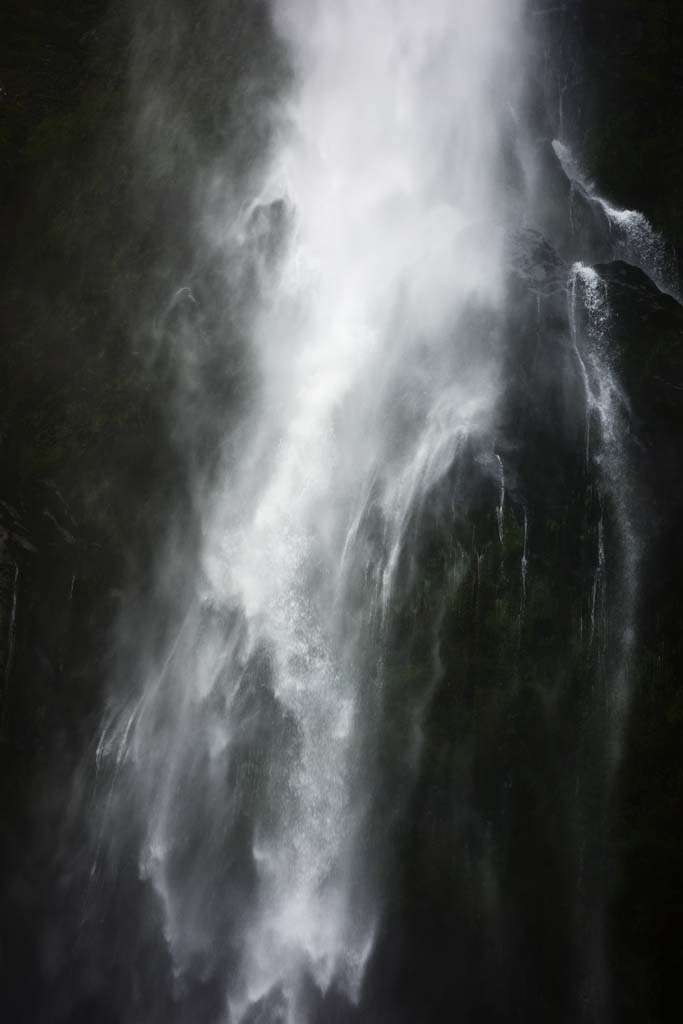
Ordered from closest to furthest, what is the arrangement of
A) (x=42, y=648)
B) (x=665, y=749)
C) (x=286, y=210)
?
(x=665, y=749), (x=42, y=648), (x=286, y=210)

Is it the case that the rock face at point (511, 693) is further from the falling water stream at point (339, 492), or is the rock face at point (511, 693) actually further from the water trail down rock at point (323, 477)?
the water trail down rock at point (323, 477)

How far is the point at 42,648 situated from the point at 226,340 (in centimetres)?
732

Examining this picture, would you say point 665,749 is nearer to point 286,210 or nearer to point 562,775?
point 562,775

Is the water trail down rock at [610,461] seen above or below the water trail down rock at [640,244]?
below

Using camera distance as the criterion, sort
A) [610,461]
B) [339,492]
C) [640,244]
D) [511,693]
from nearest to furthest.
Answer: [511,693], [610,461], [339,492], [640,244]

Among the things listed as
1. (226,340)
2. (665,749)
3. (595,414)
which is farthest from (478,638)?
(226,340)

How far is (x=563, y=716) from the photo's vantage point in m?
13.0

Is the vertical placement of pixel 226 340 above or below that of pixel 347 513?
above

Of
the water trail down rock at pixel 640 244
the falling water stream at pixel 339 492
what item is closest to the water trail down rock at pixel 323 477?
the falling water stream at pixel 339 492

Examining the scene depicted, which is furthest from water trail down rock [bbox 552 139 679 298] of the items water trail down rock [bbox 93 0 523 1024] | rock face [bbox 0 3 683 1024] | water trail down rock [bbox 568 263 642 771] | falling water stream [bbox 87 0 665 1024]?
water trail down rock [bbox 93 0 523 1024]

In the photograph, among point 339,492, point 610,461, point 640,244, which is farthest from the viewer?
point 640,244

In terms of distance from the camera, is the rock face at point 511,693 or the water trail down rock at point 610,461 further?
the water trail down rock at point 610,461

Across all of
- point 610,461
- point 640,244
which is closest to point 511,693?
point 610,461

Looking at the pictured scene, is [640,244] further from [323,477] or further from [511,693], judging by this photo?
[511,693]
